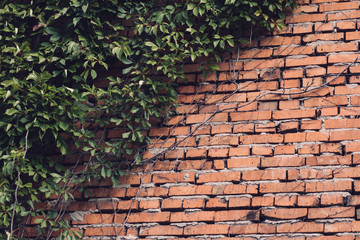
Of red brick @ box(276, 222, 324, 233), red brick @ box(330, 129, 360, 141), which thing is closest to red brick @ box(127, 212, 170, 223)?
red brick @ box(276, 222, 324, 233)

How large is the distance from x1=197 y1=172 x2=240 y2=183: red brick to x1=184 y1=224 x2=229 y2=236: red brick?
0.32 meters

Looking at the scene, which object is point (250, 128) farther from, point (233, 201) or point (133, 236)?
point (133, 236)

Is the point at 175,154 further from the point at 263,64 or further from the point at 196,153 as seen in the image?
the point at 263,64

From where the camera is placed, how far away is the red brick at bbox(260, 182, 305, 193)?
376 cm

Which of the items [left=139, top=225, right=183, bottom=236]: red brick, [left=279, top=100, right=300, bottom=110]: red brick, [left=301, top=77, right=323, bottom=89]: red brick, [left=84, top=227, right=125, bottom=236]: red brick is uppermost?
[left=301, top=77, right=323, bottom=89]: red brick

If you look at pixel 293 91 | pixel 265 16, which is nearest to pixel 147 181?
pixel 293 91

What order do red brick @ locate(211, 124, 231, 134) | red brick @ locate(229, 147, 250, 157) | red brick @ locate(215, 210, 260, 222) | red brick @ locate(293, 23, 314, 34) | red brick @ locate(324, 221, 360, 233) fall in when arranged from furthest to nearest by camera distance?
red brick @ locate(293, 23, 314, 34) → red brick @ locate(211, 124, 231, 134) → red brick @ locate(229, 147, 250, 157) → red brick @ locate(215, 210, 260, 222) → red brick @ locate(324, 221, 360, 233)

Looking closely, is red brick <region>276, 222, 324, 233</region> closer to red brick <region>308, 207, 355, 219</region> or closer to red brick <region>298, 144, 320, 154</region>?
red brick <region>308, 207, 355, 219</region>

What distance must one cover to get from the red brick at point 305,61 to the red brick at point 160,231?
4.69 ft

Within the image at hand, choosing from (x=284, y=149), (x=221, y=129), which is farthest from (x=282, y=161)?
(x=221, y=129)

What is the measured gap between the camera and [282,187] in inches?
150

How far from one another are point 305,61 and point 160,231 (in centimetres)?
159

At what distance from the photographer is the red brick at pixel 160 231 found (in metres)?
3.90

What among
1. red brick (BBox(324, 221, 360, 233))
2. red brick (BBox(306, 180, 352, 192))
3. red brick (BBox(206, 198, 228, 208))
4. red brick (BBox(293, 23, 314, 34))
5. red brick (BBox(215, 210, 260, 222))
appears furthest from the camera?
red brick (BBox(293, 23, 314, 34))
